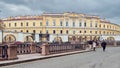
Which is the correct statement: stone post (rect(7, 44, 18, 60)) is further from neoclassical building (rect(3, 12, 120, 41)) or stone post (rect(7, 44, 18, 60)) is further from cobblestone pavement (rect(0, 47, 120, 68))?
neoclassical building (rect(3, 12, 120, 41))

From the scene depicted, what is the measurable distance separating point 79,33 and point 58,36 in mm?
48107

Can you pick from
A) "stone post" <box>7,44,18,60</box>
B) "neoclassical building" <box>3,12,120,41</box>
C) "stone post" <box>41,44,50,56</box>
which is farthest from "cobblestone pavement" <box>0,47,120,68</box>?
"neoclassical building" <box>3,12,120,41</box>

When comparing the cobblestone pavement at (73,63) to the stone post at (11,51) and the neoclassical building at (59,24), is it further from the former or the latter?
the neoclassical building at (59,24)

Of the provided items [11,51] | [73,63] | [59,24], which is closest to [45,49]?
[11,51]

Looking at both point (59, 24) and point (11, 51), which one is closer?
point (11, 51)

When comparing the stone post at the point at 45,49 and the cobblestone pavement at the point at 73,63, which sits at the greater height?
the stone post at the point at 45,49

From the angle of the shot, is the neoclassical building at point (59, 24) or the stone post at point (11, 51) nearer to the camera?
the stone post at point (11, 51)

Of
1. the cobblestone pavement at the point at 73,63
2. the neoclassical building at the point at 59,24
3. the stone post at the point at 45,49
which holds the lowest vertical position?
the cobblestone pavement at the point at 73,63

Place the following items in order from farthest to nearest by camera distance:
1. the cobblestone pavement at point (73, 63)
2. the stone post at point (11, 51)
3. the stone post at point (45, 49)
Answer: the stone post at point (45, 49)
the stone post at point (11, 51)
the cobblestone pavement at point (73, 63)

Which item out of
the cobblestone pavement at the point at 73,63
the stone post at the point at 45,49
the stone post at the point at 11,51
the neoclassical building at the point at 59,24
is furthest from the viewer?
the neoclassical building at the point at 59,24

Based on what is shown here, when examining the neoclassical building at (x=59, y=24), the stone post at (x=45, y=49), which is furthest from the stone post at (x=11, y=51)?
the neoclassical building at (x=59, y=24)

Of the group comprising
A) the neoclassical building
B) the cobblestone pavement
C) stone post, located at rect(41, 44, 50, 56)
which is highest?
the neoclassical building

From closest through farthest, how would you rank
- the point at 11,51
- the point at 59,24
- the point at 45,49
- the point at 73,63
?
1. the point at 73,63
2. the point at 11,51
3. the point at 45,49
4. the point at 59,24

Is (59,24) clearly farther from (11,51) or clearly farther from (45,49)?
(11,51)
